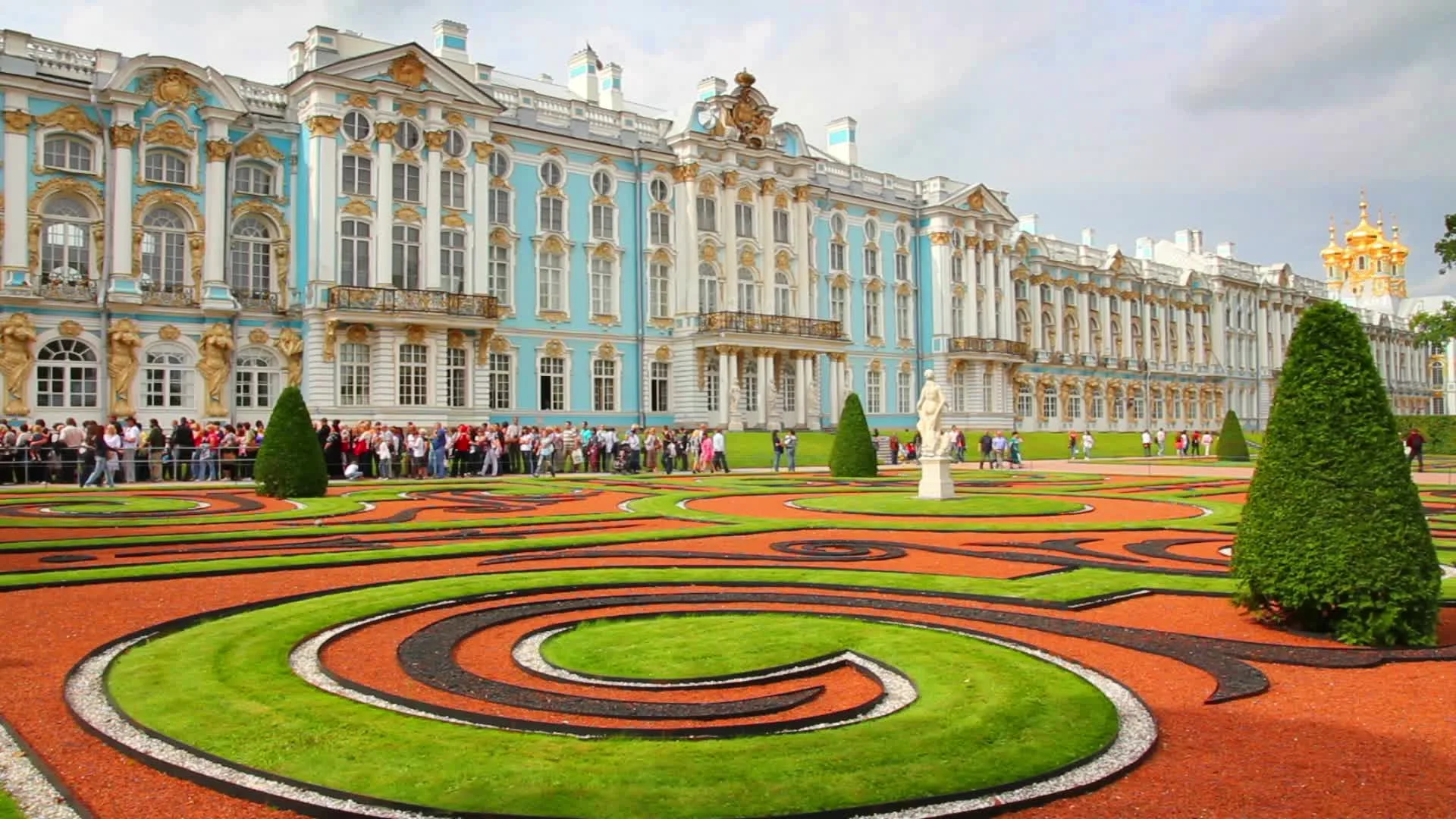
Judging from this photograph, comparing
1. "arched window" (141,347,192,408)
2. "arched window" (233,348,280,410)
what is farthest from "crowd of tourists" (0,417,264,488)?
"arched window" (233,348,280,410)

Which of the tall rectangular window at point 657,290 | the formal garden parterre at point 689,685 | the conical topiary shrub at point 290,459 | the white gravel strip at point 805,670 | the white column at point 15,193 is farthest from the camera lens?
the tall rectangular window at point 657,290

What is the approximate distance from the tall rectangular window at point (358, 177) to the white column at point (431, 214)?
73.3 inches

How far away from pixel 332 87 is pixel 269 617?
106 ft

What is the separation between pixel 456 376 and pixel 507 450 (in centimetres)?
830

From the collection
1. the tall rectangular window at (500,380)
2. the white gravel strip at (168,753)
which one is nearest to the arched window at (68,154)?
the tall rectangular window at (500,380)

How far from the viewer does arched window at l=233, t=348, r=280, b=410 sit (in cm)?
3628

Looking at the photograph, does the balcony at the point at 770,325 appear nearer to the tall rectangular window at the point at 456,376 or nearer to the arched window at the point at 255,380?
the tall rectangular window at the point at 456,376

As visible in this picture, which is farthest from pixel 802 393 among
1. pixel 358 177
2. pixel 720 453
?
pixel 358 177

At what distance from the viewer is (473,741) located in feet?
17.4

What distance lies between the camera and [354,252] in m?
37.9

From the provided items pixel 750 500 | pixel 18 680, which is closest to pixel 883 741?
pixel 18 680

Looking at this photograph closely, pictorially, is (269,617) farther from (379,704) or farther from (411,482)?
(411,482)

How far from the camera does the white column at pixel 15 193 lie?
3225 centimetres

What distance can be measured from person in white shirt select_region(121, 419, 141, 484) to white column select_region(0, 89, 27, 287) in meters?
10.4
